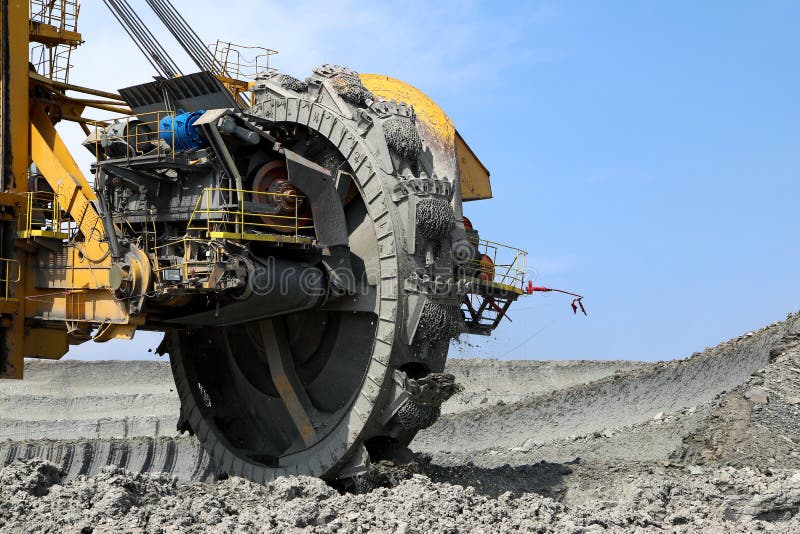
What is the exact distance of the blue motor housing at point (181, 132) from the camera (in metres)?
15.4

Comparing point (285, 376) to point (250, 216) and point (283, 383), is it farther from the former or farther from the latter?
point (250, 216)

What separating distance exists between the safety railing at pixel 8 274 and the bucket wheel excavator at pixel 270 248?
3 cm

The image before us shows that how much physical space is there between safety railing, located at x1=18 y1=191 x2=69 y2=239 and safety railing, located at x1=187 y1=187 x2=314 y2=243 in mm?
2265

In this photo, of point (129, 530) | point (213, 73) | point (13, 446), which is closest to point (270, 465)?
point (129, 530)

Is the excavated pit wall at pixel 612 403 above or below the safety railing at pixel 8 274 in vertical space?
below

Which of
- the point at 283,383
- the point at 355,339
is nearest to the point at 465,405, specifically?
the point at 283,383

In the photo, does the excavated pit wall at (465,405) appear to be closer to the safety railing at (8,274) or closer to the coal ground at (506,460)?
the coal ground at (506,460)

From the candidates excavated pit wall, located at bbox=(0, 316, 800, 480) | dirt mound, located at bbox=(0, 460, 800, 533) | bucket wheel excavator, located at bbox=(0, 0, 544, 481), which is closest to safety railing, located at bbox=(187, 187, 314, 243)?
bucket wheel excavator, located at bbox=(0, 0, 544, 481)

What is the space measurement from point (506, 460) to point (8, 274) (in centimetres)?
1006

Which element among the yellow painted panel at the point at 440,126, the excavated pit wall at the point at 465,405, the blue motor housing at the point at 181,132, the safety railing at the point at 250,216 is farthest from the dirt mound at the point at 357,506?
the excavated pit wall at the point at 465,405

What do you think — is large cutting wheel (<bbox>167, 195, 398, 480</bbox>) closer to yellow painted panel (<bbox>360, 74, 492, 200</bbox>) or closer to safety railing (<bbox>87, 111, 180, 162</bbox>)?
yellow painted panel (<bbox>360, 74, 492, 200</bbox>)

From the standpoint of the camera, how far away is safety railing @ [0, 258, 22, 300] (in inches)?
658

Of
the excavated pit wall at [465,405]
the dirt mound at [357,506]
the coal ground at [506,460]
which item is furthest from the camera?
the excavated pit wall at [465,405]

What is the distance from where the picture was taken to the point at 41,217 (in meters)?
17.3
